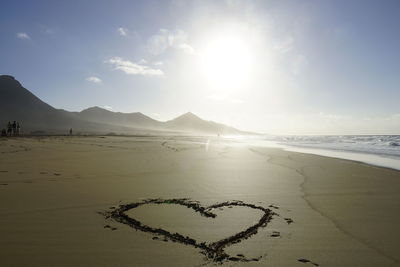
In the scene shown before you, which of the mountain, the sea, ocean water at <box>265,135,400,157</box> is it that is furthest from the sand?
the mountain

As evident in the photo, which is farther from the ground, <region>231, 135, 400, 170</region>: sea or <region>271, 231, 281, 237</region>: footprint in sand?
<region>231, 135, 400, 170</region>: sea

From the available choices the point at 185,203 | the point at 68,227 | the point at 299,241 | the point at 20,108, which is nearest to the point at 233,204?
the point at 185,203

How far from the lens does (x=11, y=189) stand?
7176mm

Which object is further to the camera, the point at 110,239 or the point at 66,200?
the point at 66,200

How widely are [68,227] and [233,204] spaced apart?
356 cm

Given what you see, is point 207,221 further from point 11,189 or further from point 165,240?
point 11,189

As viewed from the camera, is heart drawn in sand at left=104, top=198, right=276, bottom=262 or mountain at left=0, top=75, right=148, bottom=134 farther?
mountain at left=0, top=75, right=148, bottom=134

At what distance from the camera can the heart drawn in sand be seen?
3.85m

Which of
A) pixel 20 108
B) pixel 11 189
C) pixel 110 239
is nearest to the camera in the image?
pixel 110 239

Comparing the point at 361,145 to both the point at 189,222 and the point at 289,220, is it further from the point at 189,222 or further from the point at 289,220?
the point at 189,222

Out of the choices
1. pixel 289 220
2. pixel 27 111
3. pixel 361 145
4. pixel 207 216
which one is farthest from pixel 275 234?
pixel 27 111

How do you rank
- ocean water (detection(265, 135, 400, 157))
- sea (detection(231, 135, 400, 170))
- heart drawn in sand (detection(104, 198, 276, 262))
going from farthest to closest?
1. ocean water (detection(265, 135, 400, 157))
2. sea (detection(231, 135, 400, 170))
3. heart drawn in sand (detection(104, 198, 276, 262))

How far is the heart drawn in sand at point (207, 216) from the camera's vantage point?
152 inches

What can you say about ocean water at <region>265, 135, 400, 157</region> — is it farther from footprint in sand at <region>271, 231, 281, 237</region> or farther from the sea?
footprint in sand at <region>271, 231, 281, 237</region>
